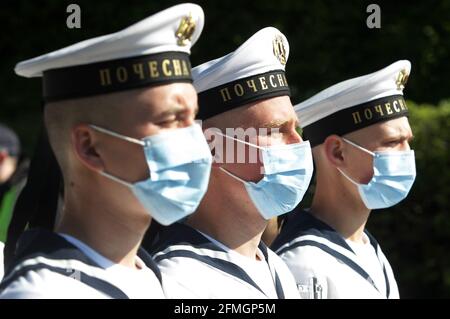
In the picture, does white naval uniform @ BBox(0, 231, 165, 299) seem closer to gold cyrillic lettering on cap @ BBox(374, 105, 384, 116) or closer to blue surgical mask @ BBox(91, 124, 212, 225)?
blue surgical mask @ BBox(91, 124, 212, 225)

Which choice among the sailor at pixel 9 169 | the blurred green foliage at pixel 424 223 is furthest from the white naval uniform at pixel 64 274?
the blurred green foliage at pixel 424 223

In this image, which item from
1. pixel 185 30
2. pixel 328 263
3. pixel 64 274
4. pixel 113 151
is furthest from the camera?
pixel 328 263

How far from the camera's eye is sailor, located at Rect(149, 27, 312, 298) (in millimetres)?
5129

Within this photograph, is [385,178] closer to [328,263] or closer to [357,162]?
[357,162]

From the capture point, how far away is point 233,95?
5.29 meters

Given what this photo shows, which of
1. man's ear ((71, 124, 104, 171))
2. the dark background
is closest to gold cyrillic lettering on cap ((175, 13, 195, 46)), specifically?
man's ear ((71, 124, 104, 171))

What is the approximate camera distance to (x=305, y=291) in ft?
18.9

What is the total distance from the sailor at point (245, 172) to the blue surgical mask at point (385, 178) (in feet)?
3.14

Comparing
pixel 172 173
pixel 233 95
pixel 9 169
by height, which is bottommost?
pixel 172 173

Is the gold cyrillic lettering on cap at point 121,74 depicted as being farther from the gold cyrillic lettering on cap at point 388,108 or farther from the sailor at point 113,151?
the gold cyrillic lettering on cap at point 388,108

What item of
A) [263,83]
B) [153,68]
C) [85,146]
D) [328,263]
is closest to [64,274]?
[85,146]

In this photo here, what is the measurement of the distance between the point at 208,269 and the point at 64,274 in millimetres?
1091

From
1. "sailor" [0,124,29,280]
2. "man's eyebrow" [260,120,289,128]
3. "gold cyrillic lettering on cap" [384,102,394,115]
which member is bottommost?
"man's eyebrow" [260,120,289,128]
